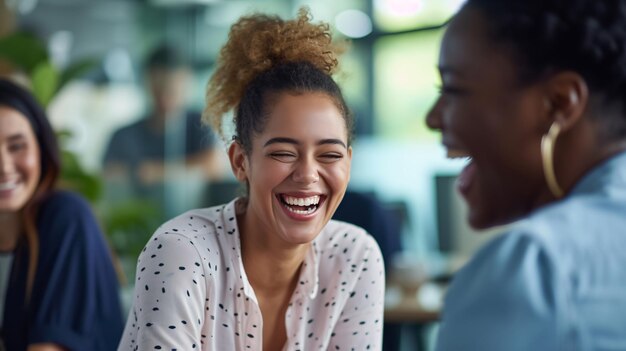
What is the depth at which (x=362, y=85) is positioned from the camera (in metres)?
6.05

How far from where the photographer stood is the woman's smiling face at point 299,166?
150 cm

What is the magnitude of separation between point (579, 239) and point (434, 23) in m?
5.12

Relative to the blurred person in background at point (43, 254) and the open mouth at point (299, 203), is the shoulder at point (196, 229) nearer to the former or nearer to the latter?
the open mouth at point (299, 203)

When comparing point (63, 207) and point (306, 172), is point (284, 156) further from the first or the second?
point (63, 207)

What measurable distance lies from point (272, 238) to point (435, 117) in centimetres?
62

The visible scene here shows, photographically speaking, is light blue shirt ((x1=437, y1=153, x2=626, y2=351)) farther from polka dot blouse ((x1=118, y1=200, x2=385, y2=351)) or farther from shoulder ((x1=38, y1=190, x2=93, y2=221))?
shoulder ((x1=38, y1=190, x2=93, y2=221))

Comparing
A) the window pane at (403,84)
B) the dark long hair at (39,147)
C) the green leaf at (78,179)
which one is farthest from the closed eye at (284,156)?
the window pane at (403,84)

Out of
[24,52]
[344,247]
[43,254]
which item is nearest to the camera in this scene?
[344,247]

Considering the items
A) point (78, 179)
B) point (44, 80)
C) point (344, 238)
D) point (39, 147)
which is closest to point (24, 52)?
point (44, 80)

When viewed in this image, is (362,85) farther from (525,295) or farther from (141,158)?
(525,295)

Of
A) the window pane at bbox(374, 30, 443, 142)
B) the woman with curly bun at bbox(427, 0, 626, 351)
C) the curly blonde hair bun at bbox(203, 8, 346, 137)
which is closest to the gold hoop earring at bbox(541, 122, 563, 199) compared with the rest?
the woman with curly bun at bbox(427, 0, 626, 351)

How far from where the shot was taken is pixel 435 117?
1.06m

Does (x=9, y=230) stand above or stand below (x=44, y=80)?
below

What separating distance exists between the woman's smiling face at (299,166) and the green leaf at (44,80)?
189 centimetres
